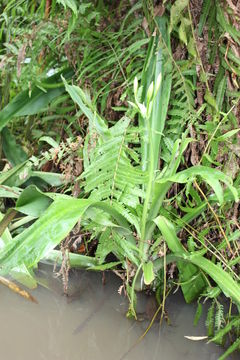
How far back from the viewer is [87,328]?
1170 mm

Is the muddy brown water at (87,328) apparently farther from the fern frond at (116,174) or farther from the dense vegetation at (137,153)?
the fern frond at (116,174)

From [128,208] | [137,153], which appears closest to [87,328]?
[128,208]

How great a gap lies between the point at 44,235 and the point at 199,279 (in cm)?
47

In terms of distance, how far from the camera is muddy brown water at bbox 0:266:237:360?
3.60 feet

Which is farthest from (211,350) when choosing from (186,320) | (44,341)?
(44,341)

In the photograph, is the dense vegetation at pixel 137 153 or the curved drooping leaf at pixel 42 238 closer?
the curved drooping leaf at pixel 42 238

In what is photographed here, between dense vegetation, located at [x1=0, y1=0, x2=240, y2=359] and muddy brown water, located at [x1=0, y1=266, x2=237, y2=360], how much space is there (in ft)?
0.14

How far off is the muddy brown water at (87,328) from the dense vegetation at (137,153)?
0.04 m

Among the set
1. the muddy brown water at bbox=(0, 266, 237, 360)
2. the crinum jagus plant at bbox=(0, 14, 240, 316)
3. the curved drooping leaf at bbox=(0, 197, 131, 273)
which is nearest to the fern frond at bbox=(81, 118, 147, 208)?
the crinum jagus plant at bbox=(0, 14, 240, 316)

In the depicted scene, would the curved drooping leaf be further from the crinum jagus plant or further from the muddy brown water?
the muddy brown water

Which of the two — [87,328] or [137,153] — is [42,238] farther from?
[137,153]

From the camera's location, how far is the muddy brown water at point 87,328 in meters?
1.10

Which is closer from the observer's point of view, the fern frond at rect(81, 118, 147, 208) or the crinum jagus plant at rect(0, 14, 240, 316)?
the crinum jagus plant at rect(0, 14, 240, 316)

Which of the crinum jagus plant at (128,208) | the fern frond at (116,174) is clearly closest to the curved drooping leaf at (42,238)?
the crinum jagus plant at (128,208)
